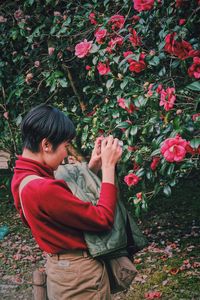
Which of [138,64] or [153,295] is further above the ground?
[138,64]

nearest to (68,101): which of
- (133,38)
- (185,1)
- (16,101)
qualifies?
(16,101)

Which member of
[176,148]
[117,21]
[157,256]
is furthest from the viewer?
[157,256]

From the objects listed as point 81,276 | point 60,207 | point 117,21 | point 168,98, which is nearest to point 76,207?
point 60,207

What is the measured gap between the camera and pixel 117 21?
267 cm

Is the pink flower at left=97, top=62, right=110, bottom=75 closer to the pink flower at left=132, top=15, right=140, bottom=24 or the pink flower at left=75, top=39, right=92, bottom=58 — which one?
the pink flower at left=75, top=39, right=92, bottom=58

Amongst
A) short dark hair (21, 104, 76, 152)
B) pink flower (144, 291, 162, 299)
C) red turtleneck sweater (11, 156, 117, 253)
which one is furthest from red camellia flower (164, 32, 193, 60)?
pink flower (144, 291, 162, 299)

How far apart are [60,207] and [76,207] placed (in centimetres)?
5

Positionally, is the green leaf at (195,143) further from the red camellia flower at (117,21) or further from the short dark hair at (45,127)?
the red camellia flower at (117,21)

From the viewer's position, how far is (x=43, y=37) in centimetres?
352

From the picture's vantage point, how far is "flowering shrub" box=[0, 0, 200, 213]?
2234 mm

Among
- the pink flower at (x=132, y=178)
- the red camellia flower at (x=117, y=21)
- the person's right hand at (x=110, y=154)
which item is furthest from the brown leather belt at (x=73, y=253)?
the red camellia flower at (x=117, y=21)

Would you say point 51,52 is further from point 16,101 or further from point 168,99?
point 168,99

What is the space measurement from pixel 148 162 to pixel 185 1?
0.93m

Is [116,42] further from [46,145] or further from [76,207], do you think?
[76,207]
